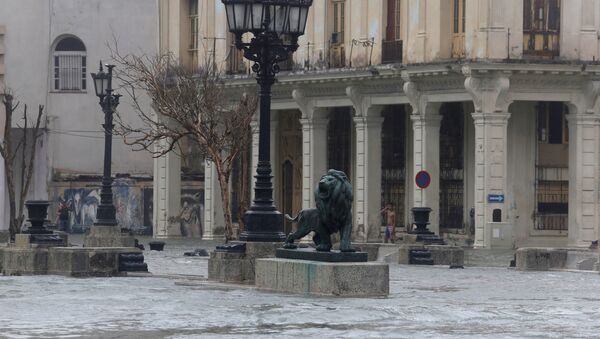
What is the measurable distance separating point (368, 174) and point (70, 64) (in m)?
19.4

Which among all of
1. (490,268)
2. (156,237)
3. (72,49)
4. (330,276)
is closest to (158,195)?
(156,237)

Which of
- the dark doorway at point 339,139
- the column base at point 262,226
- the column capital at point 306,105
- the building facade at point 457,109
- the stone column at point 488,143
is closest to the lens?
the column base at point 262,226

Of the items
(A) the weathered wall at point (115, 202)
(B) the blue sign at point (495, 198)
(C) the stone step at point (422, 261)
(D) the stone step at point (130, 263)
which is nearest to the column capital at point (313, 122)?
(A) the weathered wall at point (115, 202)

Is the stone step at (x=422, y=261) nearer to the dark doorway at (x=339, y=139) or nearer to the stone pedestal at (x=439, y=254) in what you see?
the stone pedestal at (x=439, y=254)

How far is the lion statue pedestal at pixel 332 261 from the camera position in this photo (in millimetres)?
22875

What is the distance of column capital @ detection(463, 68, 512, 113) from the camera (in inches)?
1930

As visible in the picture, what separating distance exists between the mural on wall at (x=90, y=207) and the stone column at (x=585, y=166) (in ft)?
69.7

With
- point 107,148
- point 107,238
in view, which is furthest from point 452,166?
point 107,238

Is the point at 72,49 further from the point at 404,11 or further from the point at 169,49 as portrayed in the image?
the point at 404,11

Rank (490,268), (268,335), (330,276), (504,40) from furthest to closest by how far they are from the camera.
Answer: (504,40) → (490,268) → (330,276) → (268,335)

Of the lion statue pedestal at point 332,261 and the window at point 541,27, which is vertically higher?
the window at point 541,27

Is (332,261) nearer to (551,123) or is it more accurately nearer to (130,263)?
(130,263)

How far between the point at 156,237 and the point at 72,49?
10728 millimetres

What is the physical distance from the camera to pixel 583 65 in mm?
49156
